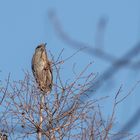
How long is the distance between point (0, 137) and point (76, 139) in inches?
40.5

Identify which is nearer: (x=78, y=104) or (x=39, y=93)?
(x=78, y=104)

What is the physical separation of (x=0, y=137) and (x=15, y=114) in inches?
15.1

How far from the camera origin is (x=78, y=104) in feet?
23.4

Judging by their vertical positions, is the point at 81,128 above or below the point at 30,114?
below

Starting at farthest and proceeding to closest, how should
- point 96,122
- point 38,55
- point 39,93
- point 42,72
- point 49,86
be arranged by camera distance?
point 38,55
point 42,72
point 49,86
point 39,93
point 96,122

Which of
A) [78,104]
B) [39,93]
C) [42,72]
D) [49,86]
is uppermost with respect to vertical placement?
[42,72]

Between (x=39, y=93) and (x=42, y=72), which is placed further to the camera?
(x=42, y=72)

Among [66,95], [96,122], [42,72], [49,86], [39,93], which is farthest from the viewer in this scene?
[42,72]

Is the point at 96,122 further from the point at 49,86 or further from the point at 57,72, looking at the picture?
the point at 49,86

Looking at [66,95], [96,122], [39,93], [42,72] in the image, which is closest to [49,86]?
[42,72]

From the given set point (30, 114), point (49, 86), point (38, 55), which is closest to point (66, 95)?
point (30, 114)

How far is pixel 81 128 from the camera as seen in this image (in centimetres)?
676

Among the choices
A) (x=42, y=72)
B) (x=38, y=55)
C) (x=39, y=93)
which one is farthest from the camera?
(x=38, y=55)

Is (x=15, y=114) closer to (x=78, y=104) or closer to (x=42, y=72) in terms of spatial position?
(x=78, y=104)
